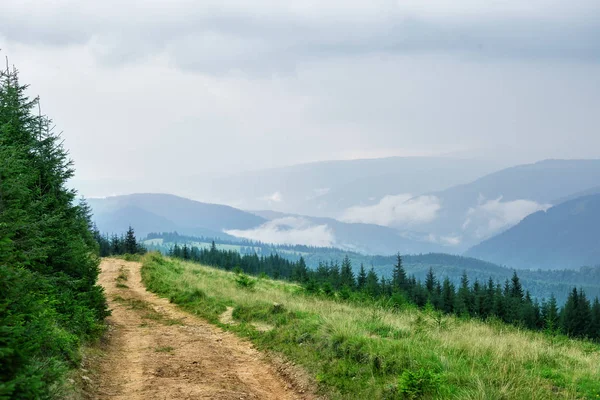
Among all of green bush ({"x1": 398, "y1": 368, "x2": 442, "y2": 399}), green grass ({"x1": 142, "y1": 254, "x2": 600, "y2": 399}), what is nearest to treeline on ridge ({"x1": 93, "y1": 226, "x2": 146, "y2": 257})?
green grass ({"x1": 142, "y1": 254, "x2": 600, "y2": 399})

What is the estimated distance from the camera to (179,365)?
13.5 m

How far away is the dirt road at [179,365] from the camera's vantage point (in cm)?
1130

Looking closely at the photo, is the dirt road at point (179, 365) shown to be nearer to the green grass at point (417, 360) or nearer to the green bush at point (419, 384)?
the green grass at point (417, 360)

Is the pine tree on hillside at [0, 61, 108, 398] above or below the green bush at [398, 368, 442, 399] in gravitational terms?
above

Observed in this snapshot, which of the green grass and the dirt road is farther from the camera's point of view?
the dirt road

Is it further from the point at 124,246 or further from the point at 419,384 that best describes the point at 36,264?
the point at 124,246

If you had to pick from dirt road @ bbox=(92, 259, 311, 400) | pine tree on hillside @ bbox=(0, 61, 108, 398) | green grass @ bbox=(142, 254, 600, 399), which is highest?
pine tree on hillside @ bbox=(0, 61, 108, 398)

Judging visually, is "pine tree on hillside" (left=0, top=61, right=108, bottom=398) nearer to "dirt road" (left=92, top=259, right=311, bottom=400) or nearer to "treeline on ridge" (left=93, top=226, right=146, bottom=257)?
"dirt road" (left=92, top=259, right=311, bottom=400)

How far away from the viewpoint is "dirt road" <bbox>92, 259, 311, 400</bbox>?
37.1ft

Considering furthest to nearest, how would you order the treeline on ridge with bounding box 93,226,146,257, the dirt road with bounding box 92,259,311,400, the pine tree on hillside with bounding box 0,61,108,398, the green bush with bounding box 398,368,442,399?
the treeline on ridge with bounding box 93,226,146,257 → the dirt road with bounding box 92,259,311,400 → the green bush with bounding box 398,368,442,399 → the pine tree on hillside with bounding box 0,61,108,398

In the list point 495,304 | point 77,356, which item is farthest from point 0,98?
point 495,304

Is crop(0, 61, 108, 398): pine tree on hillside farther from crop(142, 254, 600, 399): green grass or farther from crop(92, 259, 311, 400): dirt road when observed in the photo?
crop(142, 254, 600, 399): green grass

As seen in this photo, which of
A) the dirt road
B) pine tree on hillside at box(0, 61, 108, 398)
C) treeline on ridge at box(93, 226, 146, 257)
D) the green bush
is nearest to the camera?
pine tree on hillside at box(0, 61, 108, 398)

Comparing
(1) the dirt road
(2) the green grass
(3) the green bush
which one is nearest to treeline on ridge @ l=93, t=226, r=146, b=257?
(1) the dirt road
